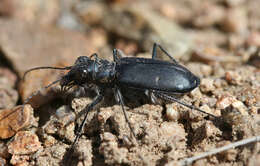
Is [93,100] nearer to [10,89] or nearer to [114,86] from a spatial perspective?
[114,86]

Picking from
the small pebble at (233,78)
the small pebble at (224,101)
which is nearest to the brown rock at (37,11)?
the small pebble at (233,78)

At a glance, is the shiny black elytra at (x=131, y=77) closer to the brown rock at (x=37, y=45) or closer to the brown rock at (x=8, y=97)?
the brown rock at (x=8, y=97)

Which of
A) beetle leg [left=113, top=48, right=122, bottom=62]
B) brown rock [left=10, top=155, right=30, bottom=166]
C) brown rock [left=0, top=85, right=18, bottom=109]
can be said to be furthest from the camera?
brown rock [left=0, top=85, right=18, bottom=109]

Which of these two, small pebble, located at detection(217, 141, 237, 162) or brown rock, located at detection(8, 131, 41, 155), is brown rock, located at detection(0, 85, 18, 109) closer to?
brown rock, located at detection(8, 131, 41, 155)

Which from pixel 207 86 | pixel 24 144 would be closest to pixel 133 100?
pixel 207 86

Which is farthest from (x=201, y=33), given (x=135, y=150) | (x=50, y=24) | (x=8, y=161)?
(x=8, y=161)

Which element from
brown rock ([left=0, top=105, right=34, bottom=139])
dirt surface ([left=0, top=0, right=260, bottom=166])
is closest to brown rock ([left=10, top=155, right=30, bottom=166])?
dirt surface ([left=0, top=0, right=260, bottom=166])
